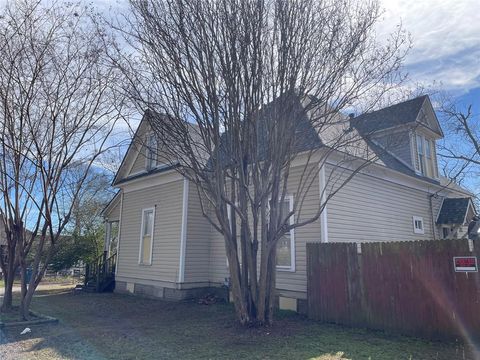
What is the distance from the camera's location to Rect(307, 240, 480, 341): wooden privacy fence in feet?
20.5

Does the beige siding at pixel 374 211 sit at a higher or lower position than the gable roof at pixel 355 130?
lower

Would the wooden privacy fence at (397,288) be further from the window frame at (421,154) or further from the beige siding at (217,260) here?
the window frame at (421,154)

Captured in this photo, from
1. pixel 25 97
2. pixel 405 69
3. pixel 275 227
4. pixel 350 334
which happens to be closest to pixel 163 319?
pixel 275 227

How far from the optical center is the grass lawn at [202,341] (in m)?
5.70

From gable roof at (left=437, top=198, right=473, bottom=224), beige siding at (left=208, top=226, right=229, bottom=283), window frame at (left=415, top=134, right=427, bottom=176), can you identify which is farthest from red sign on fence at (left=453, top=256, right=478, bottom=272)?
gable roof at (left=437, top=198, right=473, bottom=224)

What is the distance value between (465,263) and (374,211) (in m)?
5.02

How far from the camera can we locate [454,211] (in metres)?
14.6

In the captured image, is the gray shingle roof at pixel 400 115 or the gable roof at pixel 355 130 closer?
the gable roof at pixel 355 130

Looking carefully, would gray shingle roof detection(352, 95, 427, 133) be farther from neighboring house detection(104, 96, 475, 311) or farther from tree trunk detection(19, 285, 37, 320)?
tree trunk detection(19, 285, 37, 320)

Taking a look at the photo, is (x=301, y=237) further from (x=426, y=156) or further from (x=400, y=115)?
(x=426, y=156)

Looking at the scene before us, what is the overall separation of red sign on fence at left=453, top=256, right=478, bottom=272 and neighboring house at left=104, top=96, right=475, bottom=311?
3261 millimetres

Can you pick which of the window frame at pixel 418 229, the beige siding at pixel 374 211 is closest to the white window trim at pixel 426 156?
the beige siding at pixel 374 211

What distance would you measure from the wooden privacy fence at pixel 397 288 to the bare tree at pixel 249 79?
1463mm

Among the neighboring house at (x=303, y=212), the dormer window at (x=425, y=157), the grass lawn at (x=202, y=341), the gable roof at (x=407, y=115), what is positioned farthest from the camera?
the dormer window at (x=425, y=157)
